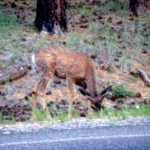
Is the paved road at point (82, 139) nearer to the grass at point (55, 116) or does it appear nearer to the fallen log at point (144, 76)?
the grass at point (55, 116)

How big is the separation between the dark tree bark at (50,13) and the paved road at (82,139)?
1024 centimetres

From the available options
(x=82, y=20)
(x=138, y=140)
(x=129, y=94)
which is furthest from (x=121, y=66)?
(x=138, y=140)

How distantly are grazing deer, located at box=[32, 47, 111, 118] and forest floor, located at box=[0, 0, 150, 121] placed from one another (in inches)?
24.9

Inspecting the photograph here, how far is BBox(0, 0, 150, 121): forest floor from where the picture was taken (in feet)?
58.3

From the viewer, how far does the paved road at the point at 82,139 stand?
10.3m

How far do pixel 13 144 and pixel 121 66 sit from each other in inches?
399

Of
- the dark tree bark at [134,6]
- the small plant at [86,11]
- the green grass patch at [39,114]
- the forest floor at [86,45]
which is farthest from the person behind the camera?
the dark tree bark at [134,6]

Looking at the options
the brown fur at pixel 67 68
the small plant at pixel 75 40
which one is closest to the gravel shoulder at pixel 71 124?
the brown fur at pixel 67 68

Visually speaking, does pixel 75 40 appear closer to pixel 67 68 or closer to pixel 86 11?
pixel 86 11

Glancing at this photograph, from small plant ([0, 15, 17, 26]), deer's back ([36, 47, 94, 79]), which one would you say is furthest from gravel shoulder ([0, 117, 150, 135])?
small plant ([0, 15, 17, 26])

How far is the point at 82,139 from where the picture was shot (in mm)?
10875

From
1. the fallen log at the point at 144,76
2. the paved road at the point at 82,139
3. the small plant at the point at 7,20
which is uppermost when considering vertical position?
the paved road at the point at 82,139

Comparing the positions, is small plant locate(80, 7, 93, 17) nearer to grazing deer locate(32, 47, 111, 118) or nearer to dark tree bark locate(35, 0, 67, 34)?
dark tree bark locate(35, 0, 67, 34)

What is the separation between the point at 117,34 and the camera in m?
22.8
